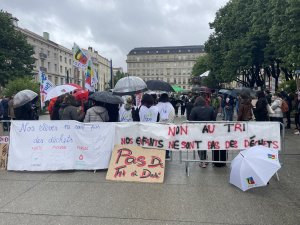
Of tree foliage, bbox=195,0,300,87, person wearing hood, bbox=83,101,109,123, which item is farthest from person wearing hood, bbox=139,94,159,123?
tree foliage, bbox=195,0,300,87

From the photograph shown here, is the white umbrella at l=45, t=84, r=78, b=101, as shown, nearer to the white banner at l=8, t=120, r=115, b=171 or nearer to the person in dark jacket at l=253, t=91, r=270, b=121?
the white banner at l=8, t=120, r=115, b=171

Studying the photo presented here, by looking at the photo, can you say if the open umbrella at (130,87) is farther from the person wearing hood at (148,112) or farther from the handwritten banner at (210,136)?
the handwritten banner at (210,136)

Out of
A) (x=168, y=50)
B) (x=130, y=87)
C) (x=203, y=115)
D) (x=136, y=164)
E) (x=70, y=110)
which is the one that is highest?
(x=168, y=50)

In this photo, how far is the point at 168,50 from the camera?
165 m

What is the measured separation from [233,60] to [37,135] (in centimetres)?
2575

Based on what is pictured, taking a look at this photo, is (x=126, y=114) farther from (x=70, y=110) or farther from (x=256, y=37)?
(x=256, y=37)

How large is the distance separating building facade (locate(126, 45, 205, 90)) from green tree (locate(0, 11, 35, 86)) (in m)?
117

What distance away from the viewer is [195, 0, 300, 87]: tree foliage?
56.7 ft

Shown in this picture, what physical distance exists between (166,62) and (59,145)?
15711 centimetres

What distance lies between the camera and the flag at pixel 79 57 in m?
11.2

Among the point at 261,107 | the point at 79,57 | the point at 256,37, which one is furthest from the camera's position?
the point at 256,37

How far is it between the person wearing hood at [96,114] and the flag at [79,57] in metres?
3.60

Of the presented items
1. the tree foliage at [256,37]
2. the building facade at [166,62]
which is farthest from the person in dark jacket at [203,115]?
the building facade at [166,62]

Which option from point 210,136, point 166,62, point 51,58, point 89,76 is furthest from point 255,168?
point 166,62
